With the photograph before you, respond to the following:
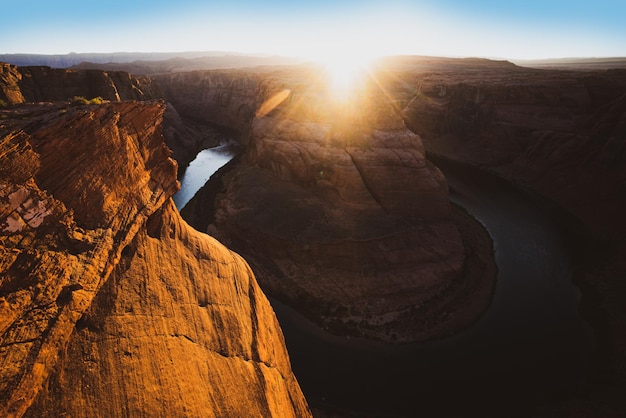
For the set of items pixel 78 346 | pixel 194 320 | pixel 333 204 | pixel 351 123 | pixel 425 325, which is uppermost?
pixel 351 123

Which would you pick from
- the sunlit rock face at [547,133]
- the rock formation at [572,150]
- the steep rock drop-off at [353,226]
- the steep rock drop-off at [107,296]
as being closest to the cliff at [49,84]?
the steep rock drop-off at [353,226]

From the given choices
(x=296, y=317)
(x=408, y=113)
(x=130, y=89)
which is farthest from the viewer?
(x=408, y=113)

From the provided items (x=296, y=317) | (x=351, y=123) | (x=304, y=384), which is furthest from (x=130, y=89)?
(x=304, y=384)

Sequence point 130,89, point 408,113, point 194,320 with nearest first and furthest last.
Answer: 1. point 194,320
2. point 130,89
3. point 408,113

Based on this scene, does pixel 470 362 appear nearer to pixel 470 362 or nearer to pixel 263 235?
pixel 470 362

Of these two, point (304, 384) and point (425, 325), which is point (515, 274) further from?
point (304, 384)

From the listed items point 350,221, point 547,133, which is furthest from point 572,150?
point 350,221

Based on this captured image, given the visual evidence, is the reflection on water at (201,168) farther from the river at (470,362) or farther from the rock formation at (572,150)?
the rock formation at (572,150)
